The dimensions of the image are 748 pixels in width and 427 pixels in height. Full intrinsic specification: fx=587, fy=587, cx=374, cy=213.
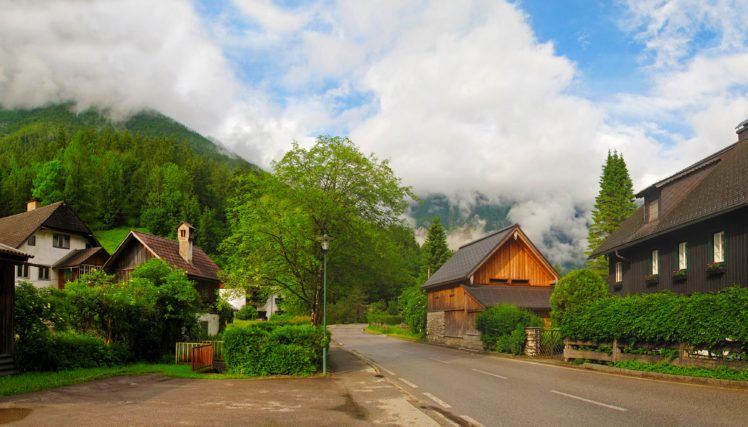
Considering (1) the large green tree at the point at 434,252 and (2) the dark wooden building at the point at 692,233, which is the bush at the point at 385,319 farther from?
(2) the dark wooden building at the point at 692,233

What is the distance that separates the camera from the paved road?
34.5 ft

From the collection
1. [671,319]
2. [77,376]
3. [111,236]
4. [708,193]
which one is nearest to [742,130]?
[708,193]

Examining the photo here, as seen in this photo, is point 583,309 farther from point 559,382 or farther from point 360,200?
point 360,200

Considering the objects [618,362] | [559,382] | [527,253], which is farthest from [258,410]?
[527,253]

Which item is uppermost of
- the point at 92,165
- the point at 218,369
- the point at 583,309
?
the point at 92,165

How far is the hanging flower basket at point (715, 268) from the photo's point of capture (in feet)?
74.4

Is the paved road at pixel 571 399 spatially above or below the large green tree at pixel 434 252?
below

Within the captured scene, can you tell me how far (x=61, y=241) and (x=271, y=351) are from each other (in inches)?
1952

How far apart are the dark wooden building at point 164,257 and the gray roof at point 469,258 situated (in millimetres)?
17735

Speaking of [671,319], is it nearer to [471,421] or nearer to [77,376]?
[471,421]

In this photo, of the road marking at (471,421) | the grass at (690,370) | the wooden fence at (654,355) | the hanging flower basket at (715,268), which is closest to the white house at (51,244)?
the wooden fence at (654,355)

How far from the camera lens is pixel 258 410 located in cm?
1262

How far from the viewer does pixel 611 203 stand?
65.0 meters

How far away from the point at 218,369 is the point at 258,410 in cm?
1177
